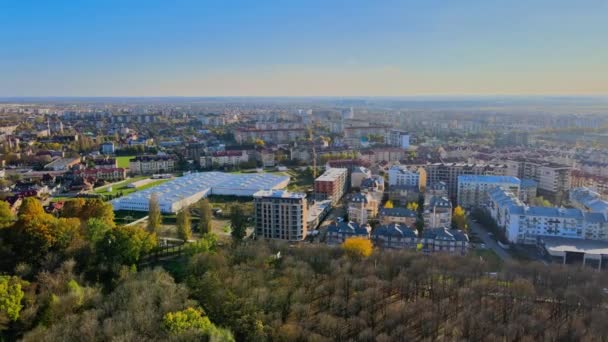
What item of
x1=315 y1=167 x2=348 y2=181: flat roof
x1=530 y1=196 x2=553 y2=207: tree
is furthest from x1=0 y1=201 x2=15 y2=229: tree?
x1=530 y1=196 x2=553 y2=207: tree

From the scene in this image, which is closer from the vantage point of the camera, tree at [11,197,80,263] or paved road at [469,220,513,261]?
tree at [11,197,80,263]

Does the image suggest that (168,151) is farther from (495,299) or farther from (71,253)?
(495,299)

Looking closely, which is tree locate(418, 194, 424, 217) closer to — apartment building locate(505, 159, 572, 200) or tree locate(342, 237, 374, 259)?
apartment building locate(505, 159, 572, 200)

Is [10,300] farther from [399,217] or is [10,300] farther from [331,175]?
[331,175]

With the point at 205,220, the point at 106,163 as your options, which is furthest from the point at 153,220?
the point at 106,163

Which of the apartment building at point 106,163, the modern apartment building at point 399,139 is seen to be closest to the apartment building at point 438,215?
the apartment building at point 106,163

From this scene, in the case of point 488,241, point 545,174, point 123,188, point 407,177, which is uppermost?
point 545,174
